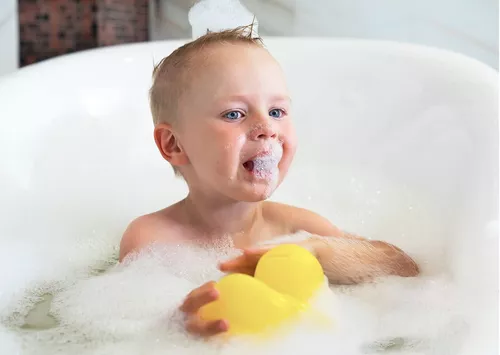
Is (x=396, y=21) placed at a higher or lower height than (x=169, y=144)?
higher

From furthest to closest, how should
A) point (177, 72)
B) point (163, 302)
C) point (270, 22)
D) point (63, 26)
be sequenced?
point (63, 26)
point (270, 22)
point (177, 72)
point (163, 302)

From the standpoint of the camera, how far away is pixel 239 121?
1.04 meters

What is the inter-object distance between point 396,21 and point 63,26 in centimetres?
114

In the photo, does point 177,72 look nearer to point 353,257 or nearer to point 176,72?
point 176,72

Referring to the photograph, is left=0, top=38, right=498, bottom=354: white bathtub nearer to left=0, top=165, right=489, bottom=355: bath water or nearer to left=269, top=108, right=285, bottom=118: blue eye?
left=0, top=165, right=489, bottom=355: bath water

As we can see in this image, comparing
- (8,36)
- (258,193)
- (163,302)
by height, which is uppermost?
(8,36)

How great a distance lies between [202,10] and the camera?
120cm

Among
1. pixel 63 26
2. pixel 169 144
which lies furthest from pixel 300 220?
pixel 63 26

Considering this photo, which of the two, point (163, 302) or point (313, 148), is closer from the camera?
point (163, 302)

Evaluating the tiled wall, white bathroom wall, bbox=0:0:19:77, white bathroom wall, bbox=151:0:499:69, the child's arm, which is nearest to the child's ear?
the child's arm

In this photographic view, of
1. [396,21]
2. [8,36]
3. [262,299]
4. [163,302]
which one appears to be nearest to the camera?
[262,299]

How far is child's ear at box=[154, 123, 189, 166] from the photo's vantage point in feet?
3.66

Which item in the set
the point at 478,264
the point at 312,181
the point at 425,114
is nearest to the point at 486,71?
the point at 425,114

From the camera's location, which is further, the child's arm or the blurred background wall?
the blurred background wall
